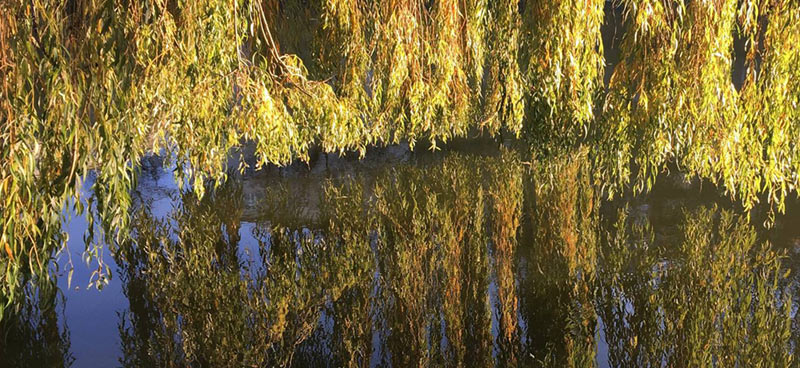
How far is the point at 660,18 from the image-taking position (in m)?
5.12

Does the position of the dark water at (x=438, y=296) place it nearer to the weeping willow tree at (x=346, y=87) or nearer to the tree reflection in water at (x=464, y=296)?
the tree reflection in water at (x=464, y=296)

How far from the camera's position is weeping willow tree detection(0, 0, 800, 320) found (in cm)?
395

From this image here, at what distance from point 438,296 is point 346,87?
177 cm

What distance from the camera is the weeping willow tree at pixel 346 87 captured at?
13.0 feet

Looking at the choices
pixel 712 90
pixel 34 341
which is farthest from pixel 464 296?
pixel 34 341

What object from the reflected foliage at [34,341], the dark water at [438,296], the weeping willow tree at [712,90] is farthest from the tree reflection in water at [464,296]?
the reflected foliage at [34,341]

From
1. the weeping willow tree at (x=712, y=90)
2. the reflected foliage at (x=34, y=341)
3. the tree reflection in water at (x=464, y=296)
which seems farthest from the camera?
the reflected foliage at (x=34, y=341)

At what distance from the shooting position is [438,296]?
6.08 meters

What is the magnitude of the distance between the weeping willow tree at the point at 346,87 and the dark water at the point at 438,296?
0.52 meters

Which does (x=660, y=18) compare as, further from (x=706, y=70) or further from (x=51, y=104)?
(x=51, y=104)

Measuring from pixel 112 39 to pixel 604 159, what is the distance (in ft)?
11.6

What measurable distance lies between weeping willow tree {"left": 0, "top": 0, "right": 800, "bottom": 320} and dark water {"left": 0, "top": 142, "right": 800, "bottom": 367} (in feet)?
1.70

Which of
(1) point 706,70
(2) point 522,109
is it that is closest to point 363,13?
(2) point 522,109

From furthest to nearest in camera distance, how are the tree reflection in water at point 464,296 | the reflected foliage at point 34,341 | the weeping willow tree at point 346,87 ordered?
the reflected foliage at point 34,341 < the tree reflection in water at point 464,296 < the weeping willow tree at point 346,87
